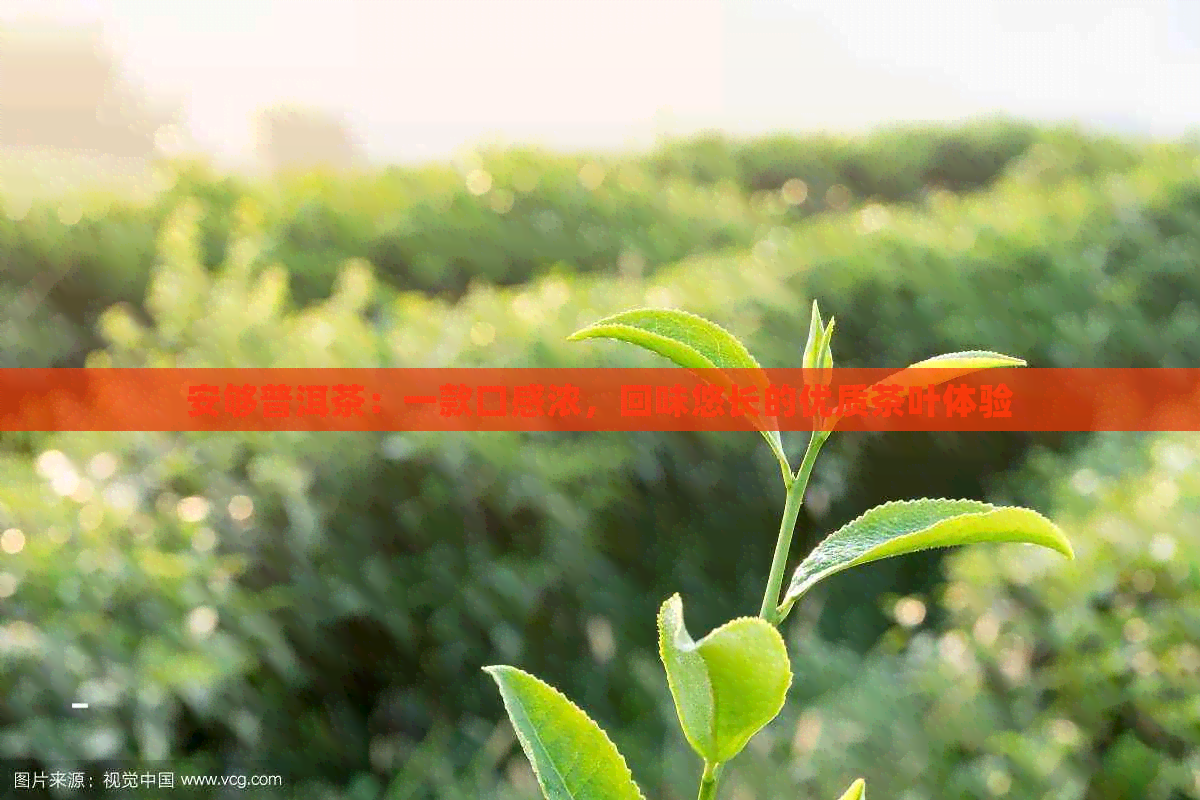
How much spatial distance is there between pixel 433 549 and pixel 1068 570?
1.50m

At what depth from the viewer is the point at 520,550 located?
9.67ft

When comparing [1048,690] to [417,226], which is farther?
[417,226]

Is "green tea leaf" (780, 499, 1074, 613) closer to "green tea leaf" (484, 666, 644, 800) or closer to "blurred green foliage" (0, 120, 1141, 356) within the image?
"green tea leaf" (484, 666, 644, 800)

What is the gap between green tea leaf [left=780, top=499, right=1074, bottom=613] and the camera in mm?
357

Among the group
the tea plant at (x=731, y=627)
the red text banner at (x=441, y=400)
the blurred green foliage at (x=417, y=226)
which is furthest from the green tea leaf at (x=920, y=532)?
the blurred green foliage at (x=417, y=226)

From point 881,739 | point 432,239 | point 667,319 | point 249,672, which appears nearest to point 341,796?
point 249,672

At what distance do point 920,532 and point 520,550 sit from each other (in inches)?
104

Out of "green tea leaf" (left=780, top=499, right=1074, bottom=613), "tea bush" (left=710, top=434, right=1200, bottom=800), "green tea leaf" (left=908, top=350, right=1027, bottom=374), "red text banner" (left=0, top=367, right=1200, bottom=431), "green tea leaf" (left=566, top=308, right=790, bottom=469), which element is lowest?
"tea bush" (left=710, top=434, right=1200, bottom=800)

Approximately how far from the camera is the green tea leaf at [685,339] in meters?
0.39

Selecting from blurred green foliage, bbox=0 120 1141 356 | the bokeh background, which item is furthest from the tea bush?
blurred green foliage, bbox=0 120 1141 356

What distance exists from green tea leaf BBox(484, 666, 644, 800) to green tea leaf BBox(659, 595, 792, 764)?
0.05m

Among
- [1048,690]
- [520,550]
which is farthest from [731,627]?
[520,550]

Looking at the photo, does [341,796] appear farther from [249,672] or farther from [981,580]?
[981,580]

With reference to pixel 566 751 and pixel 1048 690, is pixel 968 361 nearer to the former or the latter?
pixel 566 751
